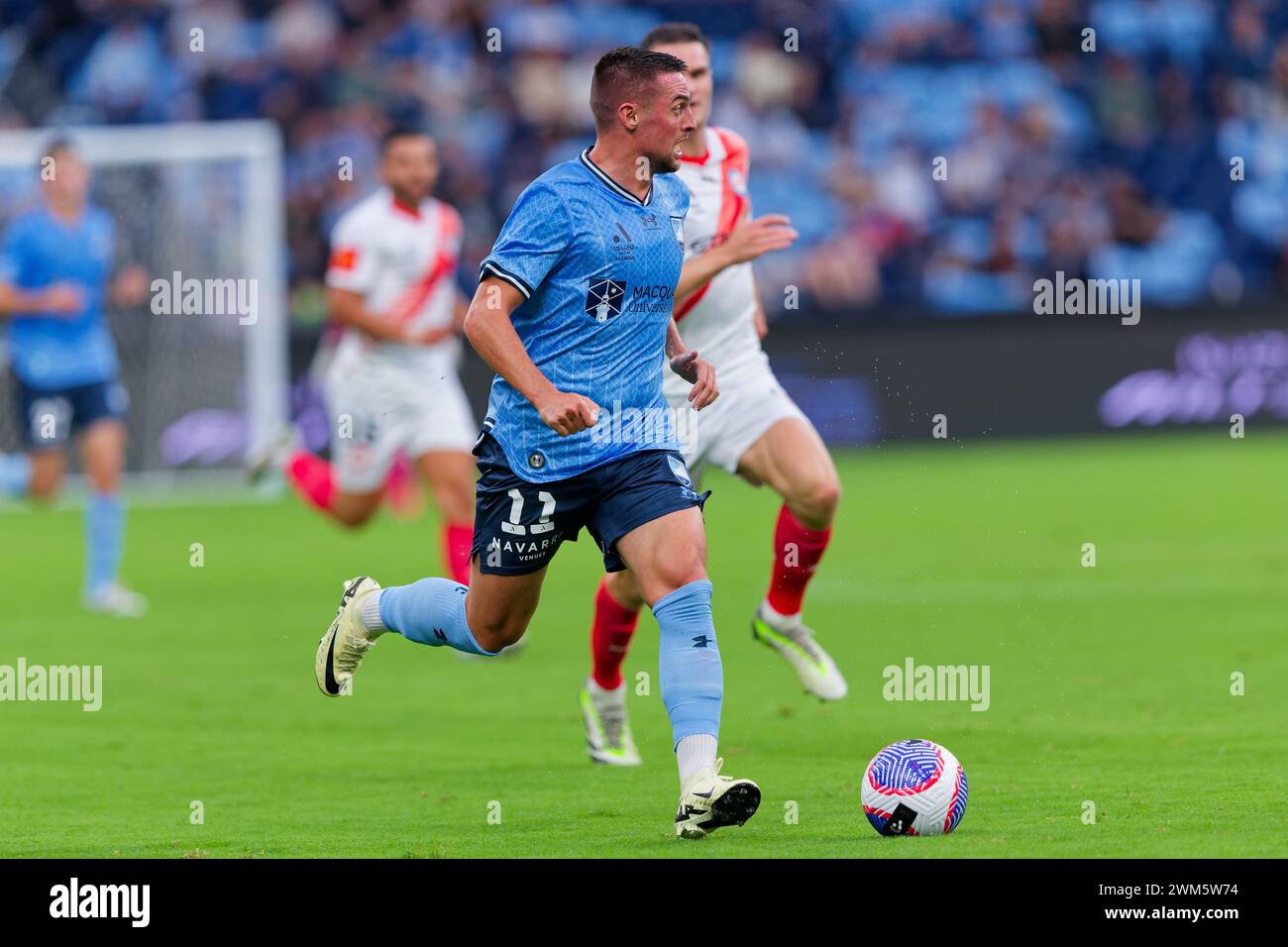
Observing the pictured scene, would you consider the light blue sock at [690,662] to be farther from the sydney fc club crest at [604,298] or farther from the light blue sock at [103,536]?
the light blue sock at [103,536]

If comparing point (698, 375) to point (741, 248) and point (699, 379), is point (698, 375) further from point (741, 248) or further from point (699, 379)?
point (741, 248)

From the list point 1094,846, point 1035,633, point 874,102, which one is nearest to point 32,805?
point 1094,846

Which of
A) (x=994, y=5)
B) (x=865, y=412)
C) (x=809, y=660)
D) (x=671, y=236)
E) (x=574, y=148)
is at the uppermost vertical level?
(x=994, y=5)

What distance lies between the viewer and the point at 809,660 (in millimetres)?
9078

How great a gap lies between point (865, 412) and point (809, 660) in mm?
13041

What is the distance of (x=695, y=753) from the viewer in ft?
20.7

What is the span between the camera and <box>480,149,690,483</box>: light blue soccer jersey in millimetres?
6621

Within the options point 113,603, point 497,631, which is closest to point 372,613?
point 497,631

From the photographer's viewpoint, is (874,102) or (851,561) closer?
(851,561)

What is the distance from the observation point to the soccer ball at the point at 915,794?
6.44 meters
